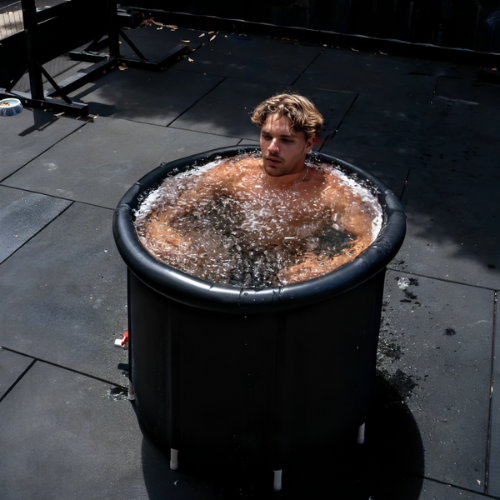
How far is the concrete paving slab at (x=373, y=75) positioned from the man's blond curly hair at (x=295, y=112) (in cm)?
449

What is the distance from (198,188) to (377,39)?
647 centimetres

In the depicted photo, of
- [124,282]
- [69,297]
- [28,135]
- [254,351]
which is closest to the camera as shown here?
[254,351]

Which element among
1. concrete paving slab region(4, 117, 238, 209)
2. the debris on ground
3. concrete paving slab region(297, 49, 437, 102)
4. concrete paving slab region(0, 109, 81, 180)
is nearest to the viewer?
the debris on ground

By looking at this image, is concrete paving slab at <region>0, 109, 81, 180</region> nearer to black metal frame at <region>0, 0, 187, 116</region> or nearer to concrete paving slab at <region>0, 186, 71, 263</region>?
black metal frame at <region>0, 0, 187, 116</region>

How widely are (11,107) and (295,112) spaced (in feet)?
15.1

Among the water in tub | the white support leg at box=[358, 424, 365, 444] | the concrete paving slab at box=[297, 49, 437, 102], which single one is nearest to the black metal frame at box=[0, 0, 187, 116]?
the concrete paving slab at box=[297, 49, 437, 102]

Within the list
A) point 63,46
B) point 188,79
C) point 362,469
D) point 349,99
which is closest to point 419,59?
point 349,99

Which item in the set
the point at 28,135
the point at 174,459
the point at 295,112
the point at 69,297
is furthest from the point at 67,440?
the point at 28,135

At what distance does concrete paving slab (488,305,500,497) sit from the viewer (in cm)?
301

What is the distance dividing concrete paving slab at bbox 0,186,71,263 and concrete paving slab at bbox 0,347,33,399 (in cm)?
104

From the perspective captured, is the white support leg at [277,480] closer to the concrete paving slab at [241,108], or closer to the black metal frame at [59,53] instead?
the concrete paving slab at [241,108]

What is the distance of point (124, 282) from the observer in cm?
430

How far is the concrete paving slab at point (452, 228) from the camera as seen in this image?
14.8 feet

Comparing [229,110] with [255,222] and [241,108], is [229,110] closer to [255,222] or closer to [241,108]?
[241,108]
